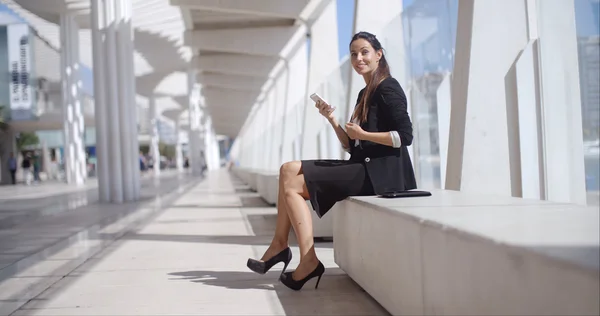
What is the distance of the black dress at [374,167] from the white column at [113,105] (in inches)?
446

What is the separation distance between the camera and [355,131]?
4.27 meters

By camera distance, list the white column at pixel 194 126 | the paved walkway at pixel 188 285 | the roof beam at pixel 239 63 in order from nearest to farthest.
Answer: the paved walkway at pixel 188 285 < the roof beam at pixel 239 63 < the white column at pixel 194 126

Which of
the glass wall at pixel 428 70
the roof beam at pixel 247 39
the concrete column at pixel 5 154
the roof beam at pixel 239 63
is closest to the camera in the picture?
the glass wall at pixel 428 70

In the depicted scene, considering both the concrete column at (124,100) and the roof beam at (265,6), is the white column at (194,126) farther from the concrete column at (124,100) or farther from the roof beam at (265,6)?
the concrete column at (124,100)

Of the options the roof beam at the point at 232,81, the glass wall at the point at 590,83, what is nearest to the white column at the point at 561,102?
the glass wall at the point at 590,83

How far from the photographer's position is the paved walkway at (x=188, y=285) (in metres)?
3.96

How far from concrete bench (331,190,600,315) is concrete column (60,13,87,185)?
25.7m

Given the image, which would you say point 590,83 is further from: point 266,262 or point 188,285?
point 188,285

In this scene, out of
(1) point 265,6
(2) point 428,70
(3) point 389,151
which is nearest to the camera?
(3) point 389,151

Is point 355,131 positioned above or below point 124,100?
below

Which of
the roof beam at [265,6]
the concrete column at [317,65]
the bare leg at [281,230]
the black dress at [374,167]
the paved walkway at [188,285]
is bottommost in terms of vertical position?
the paved walkway at [188,285]

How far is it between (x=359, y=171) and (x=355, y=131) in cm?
28

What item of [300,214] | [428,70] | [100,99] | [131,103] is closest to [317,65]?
[131,103]

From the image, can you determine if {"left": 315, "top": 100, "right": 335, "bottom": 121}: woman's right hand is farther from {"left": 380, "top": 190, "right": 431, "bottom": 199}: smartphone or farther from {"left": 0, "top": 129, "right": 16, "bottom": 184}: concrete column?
{"left": 0, "top": 129, "right": 16, "bottom": 184}: concrete column
